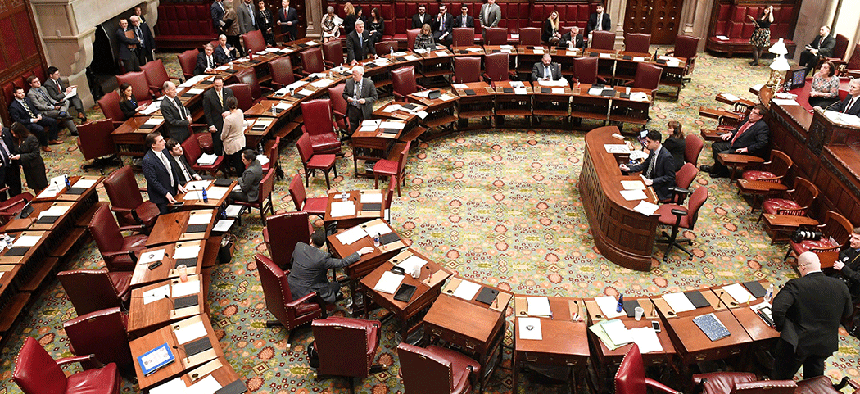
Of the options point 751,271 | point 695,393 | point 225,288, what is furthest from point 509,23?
point 695,393

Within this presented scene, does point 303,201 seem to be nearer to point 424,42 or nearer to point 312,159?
point 312,159

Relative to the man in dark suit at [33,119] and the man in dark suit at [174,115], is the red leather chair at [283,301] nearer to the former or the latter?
the man in dark suit at [174,115]

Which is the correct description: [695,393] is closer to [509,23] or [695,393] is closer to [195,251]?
[195,251]

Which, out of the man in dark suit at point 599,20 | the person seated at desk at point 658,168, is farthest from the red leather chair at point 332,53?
the person seated at desk at point 658,168

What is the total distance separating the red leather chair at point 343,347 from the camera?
538 centimetres

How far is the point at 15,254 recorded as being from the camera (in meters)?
7.01

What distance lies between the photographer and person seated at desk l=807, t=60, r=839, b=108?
35.2 ft

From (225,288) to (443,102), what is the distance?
18.1ft

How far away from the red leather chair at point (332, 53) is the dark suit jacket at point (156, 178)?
6178 mm

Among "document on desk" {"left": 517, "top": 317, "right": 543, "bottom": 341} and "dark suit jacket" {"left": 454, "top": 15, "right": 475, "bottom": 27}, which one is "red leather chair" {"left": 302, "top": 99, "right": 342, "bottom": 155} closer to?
"document on desk" {"left": 517, "top": 317, "right": 543, "bottom": 341}

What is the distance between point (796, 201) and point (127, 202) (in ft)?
31.1

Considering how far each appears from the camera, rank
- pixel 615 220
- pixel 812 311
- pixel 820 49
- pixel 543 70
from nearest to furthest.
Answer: pixel 812 311
pixel 615 220
pixel 543 70
pixel 820 49

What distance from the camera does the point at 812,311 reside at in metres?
5.45

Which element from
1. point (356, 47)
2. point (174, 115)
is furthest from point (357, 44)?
point (174, 115)
